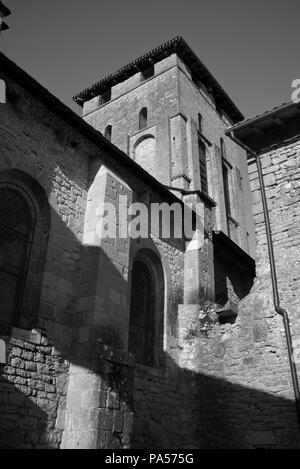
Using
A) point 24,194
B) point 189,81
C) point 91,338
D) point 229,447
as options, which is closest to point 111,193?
point 24,194

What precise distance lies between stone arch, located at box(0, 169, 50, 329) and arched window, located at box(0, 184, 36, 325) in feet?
0.05

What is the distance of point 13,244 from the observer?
6773 mm

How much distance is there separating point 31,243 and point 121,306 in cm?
177

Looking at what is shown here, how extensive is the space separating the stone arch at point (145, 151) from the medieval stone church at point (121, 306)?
6.74 metres

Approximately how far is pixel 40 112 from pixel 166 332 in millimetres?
4804

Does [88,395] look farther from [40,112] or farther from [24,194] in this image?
[40,112]

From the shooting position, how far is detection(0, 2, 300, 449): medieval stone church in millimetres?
5992

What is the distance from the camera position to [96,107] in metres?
21.1

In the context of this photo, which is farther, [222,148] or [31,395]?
[222,148]

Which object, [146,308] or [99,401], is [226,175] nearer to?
[146,308]

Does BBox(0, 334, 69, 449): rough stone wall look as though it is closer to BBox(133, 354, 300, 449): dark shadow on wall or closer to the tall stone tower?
BBox(133, 354, 300, 449): dark shadow on wall

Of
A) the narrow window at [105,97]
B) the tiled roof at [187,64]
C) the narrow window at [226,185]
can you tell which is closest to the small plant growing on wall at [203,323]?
the narrow window at [226,185]

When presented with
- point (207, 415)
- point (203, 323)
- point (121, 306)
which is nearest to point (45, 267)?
point (121, 306)
